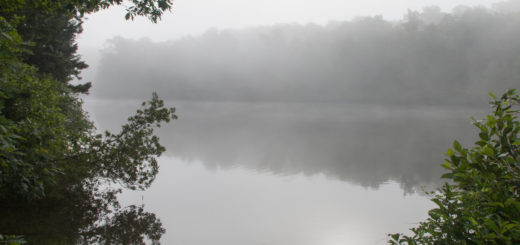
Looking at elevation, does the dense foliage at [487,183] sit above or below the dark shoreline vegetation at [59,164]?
below

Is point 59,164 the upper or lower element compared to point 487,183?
upper

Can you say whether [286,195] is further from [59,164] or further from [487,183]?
[487,183]

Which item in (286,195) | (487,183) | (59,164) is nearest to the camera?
(487,183)

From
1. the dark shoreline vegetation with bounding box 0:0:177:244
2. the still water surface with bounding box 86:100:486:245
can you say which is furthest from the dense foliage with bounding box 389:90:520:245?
the still water surface with bounding box 86:100:486:245

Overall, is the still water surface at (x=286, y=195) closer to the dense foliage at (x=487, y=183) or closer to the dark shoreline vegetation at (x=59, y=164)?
the dark shoreline vegetation at (x=59, y=164)

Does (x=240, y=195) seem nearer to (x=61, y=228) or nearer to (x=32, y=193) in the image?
(x=61, y=228)

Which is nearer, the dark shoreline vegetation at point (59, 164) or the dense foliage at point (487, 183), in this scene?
the dense foliage at point (487, 183)

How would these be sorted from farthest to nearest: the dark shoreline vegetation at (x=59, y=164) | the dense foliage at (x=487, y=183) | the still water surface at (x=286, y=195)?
the still water surface at (x=286, y=195), the dark shoreline vegetation at (x=59, y=164), the dense foliage at (x=487, y=183)

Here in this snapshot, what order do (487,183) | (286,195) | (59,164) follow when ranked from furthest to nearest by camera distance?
1. (286,195)
2. (59,164)
3. (487,183)

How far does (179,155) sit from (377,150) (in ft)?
61.2

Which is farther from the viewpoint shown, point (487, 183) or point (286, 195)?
point (286, 195)

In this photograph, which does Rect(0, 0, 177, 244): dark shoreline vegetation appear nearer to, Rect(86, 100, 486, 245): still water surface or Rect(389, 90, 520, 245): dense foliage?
Rect(86, 100, 486, 245): still water surface

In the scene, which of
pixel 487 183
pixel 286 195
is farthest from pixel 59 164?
pixel 487 183

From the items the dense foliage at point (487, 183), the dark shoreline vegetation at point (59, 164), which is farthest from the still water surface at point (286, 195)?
the dense foliage at point (487, 183)
